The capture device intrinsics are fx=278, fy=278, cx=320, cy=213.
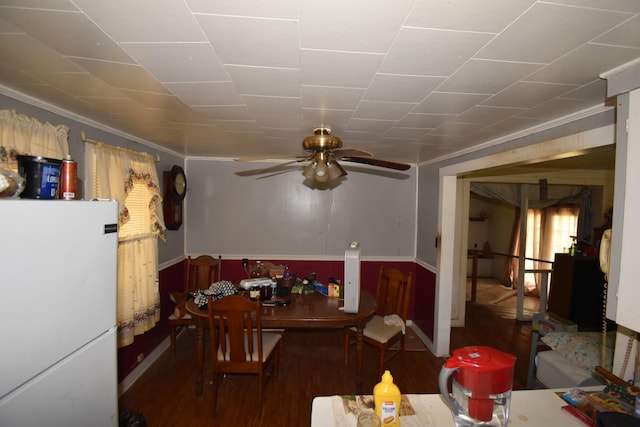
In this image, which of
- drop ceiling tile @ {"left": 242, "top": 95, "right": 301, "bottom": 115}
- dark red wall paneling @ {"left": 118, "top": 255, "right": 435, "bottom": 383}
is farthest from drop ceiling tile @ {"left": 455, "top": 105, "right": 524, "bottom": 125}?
dark red wall paneling @ {"left": 118, "top": 255, "right": 435, "bottom": 383}

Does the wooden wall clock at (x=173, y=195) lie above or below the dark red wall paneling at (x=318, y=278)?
above

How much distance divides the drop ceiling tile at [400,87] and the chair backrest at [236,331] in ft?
5.16

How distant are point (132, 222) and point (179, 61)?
183cm

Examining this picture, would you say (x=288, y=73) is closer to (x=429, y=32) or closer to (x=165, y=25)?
(x=165, y=25)

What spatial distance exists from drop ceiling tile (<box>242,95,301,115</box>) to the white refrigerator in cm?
93

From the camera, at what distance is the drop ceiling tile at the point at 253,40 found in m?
0.92

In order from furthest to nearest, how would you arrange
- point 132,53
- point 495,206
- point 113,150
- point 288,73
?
point 495,206 → point 113,150 → point 288,73 → point 132,53

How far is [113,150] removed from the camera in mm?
2275

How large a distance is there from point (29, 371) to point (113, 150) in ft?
5.89

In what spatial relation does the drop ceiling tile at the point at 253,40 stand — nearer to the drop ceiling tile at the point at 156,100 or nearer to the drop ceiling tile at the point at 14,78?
the drop ceiling tile at the point at 156,100

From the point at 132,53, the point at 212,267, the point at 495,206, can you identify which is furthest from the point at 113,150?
the point at 495,206

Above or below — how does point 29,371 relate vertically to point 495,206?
below

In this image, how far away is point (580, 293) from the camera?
8.00 ft

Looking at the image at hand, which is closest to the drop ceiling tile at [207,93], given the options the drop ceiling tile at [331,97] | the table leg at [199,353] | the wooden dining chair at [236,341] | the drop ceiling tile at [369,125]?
the drop ceiling tile at [331,97]
